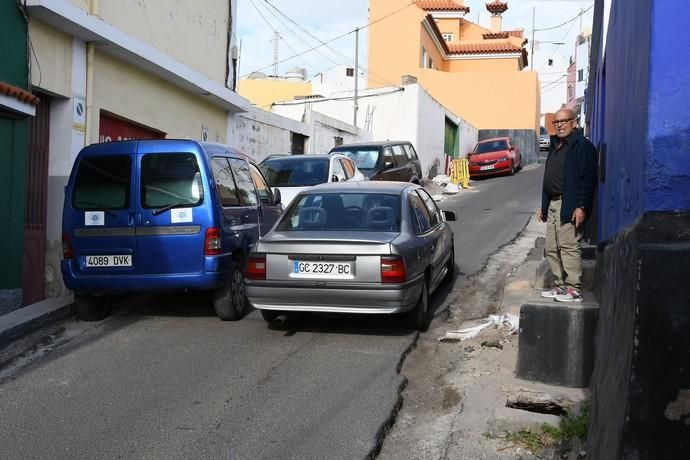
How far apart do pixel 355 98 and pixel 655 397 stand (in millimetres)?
26443

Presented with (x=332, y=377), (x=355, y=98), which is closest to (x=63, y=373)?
(x=332, y=377)

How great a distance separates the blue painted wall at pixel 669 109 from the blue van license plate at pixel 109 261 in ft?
17.5

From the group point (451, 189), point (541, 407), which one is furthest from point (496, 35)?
point (541, 407)

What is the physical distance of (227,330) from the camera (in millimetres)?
7219

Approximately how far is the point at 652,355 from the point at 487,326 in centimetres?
399

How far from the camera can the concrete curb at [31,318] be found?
22.3 feet

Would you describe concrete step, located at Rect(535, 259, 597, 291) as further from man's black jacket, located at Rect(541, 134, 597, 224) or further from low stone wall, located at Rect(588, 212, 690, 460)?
low stone wall, located at Rect(588, 212, 690, 460)

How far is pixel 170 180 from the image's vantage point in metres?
7.38

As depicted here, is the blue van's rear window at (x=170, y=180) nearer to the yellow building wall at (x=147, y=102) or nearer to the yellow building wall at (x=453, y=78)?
the yellow building wall at (x=147, y=102)

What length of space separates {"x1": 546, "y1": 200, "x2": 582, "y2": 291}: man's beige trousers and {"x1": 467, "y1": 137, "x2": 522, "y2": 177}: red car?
2423 cm

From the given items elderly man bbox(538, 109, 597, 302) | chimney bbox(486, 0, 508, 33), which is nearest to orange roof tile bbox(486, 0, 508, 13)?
chimney bbox(486, 0, 508, 33)

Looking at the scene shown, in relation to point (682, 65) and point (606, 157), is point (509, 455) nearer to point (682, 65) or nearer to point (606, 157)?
point (682, 65)

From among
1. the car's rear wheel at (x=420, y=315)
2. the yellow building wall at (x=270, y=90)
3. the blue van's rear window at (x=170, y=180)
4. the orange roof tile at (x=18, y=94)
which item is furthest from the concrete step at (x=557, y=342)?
the yellow building wall at (x=270, y=90)

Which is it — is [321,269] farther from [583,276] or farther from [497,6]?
[497,6]
